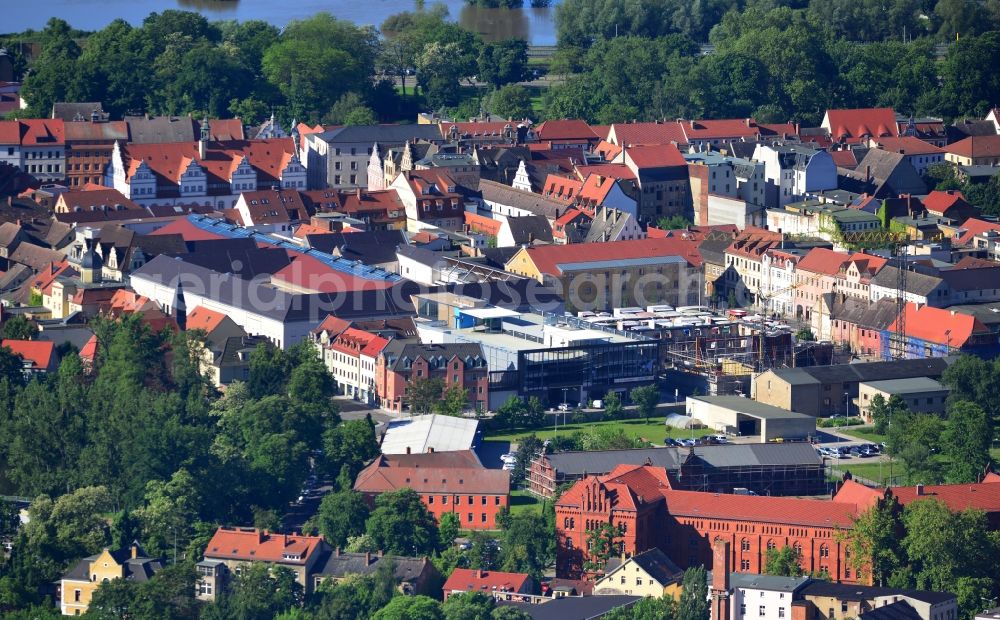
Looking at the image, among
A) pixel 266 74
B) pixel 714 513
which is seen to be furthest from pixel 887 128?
pixel 714 513

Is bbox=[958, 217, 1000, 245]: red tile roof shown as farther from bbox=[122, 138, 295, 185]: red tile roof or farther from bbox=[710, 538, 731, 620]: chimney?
bbox=[710, 538, 731, 620]: chimney

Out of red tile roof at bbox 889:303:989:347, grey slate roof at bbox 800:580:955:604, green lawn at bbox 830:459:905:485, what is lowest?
grey slate roof at bbox 800:580:955:604

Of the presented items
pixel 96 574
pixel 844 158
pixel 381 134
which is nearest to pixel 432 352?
pixel 96 574

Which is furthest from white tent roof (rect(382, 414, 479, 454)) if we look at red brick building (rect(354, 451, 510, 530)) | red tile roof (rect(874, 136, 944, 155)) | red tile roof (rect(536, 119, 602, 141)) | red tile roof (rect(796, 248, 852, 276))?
red tile roof (rect(874, 136, 944, 155))

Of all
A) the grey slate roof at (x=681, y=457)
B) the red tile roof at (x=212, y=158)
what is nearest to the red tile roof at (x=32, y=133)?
the red tile roof at (x=212, y=158)

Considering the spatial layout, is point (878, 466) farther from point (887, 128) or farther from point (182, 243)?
point (887, 128)

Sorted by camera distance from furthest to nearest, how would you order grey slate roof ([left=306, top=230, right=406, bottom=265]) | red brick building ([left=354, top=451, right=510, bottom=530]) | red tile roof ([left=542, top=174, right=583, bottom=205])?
red tile roof ([left=542, top=174, right=583, bottom=205]) < grey slate roof ([left=306, top=230, right=406, bottom=265]) < red brick building ([left=354, top=451, right=510, bottom=530])
